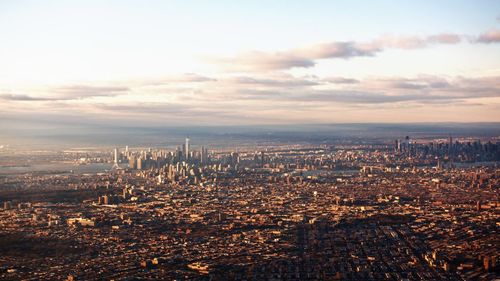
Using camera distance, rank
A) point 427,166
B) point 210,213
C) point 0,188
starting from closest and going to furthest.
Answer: point 210,213 → point 0,188 → point 427,166

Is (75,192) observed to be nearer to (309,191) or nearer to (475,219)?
(309,191)

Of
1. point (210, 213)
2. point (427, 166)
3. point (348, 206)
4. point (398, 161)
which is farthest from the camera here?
point (398, 161)

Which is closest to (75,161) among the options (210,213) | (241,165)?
(241,165)

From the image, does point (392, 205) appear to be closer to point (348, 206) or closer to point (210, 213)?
point (348, 206)

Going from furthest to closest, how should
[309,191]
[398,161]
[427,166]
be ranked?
[398,161] < [427,166] < [309,191]

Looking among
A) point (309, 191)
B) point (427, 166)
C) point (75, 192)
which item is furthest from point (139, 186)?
point (427, 166)

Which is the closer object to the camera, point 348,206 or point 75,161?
point 348,206
